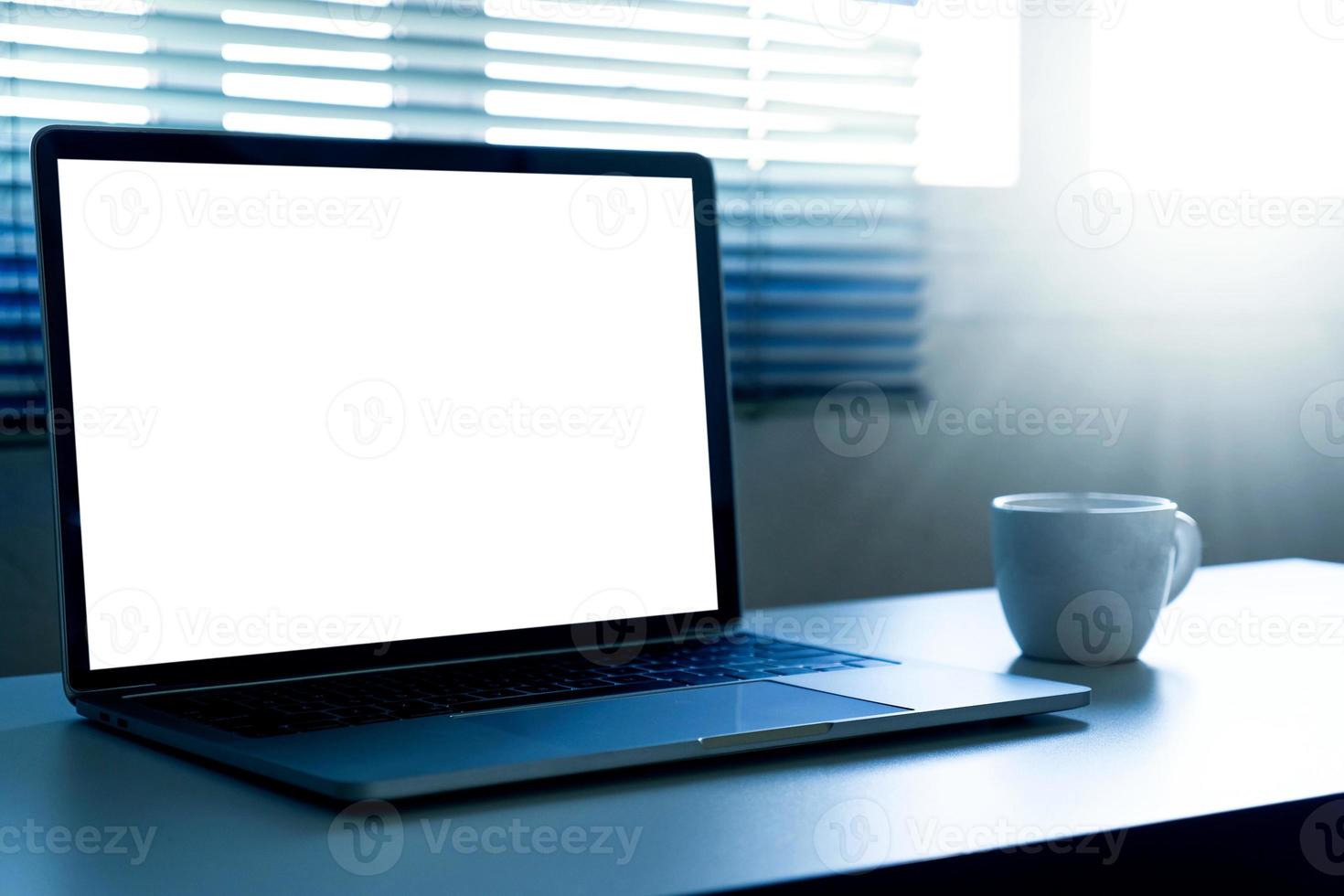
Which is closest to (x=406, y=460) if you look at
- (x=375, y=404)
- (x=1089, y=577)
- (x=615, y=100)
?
(x=375, y=404)

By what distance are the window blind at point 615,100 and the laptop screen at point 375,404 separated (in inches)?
18.2

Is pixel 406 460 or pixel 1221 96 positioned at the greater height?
pixel 1221 96

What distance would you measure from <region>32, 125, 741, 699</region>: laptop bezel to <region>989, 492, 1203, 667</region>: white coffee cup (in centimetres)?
17

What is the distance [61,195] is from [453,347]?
0.68 feet

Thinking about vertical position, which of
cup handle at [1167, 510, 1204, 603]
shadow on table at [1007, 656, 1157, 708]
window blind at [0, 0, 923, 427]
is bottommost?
shadow on table at [1007, 656, 1157, 708]

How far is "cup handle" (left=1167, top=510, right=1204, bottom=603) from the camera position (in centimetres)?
82

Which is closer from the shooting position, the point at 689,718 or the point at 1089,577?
the point at 689,718

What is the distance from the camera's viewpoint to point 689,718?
55 centimetres

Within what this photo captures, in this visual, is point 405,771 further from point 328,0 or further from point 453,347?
point 328,0

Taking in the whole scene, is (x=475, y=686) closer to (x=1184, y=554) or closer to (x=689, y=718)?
(x=689, y=718)

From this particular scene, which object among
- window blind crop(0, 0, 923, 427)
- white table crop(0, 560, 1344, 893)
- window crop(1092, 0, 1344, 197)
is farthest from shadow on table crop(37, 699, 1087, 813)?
window crop(1092, 0, 1344, 197)

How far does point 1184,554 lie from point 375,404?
Answer: 0.50m

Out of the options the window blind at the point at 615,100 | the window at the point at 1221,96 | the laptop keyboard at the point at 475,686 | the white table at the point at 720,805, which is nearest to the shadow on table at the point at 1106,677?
the white table at the point at 720,805

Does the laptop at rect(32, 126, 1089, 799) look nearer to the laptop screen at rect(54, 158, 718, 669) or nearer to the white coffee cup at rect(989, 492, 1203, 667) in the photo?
the laptop screen at rect(54, 158, 718, 669)
